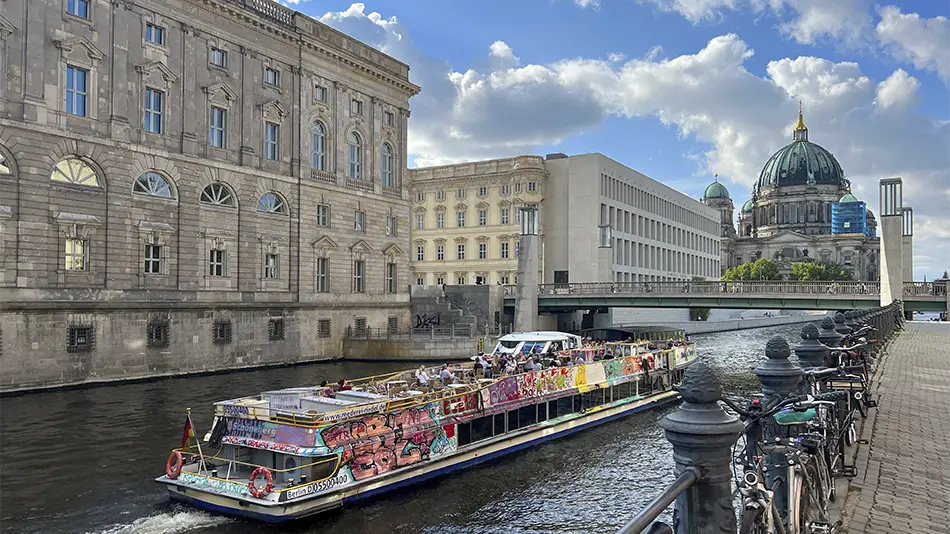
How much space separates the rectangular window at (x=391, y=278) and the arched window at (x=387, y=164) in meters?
6.61

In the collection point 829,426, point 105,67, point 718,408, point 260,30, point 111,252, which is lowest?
point 829,426

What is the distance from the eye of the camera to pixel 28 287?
3438 centimetres

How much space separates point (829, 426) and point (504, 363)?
21.3 m

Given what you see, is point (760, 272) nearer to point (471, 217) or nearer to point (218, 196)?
point (471, 217)

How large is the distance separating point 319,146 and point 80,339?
884 inches

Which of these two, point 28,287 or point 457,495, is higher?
point 28,287

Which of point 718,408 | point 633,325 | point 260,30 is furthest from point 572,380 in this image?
point 633,325

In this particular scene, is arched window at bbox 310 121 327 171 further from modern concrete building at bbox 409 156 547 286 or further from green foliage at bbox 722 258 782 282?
green foliage at bbox 722 258 782 282

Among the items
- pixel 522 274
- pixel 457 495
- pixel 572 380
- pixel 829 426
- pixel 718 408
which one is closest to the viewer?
pixel 718 408

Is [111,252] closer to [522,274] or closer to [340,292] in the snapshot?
[340,292]

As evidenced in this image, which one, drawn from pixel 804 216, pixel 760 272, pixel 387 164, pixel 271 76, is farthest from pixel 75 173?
pixel 804 216

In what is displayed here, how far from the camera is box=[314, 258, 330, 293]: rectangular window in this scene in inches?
2060

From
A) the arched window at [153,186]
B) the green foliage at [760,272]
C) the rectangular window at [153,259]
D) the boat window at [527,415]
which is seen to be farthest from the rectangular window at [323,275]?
the green foliage at [760,272]

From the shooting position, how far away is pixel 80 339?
119ft
